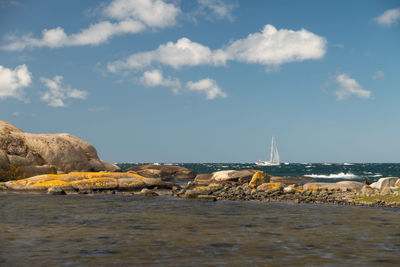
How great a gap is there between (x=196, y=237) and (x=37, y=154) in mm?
27221

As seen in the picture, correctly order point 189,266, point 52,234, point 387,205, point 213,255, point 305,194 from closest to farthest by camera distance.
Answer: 1. point 189,266
2. point 213,255
3. point 52,234
4. point 387,205
5. point 305,194

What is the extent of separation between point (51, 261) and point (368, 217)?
13.5 meters

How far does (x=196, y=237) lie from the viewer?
11992 mm

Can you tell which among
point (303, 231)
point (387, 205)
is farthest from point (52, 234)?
point (387, 205)

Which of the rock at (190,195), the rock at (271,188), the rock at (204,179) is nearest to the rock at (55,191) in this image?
the rock at (190,195)

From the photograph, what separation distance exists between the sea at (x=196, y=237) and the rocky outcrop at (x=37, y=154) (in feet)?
47.9

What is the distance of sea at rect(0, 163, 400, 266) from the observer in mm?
9117

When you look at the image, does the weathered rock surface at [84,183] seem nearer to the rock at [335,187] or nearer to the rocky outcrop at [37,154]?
the rocky outcrop at [37,154]

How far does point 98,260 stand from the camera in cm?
890

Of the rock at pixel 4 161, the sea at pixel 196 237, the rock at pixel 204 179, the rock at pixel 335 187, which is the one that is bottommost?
the rock at pixel 204 179

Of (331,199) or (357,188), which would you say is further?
(357,188)

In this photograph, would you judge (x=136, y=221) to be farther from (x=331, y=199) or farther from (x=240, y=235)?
(x=331, y=199)

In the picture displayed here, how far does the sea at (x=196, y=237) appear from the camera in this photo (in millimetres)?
9117

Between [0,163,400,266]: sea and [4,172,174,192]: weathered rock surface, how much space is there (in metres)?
9.78
